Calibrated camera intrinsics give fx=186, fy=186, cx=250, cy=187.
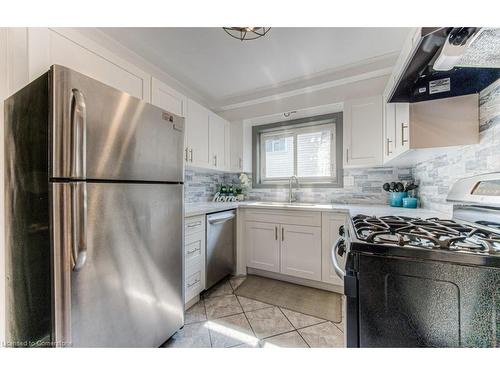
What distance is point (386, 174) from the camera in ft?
7.36

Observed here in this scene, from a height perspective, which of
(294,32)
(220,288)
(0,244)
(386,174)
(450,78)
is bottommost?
(220,288)

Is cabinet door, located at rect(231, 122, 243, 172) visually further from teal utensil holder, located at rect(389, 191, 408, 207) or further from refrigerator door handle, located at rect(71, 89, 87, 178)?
refrigerator door handle, located at rect(71, 89, 87, 178)

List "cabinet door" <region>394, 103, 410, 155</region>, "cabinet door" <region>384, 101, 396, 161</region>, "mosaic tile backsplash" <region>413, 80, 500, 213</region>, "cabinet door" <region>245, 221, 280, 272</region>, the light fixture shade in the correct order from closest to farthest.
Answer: "mosaic tile backsplash" <region>413, 80, 500, 213</region> < "cabinet door" <region>394, 103, 410, 155</region> < the light fixture shade < "cabinet door" <region>384, 101, 396, 161</region> < "cabinet door" <region>245, 221, 280, 272</region>

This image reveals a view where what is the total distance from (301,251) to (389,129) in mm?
1486

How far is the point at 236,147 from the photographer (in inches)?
111

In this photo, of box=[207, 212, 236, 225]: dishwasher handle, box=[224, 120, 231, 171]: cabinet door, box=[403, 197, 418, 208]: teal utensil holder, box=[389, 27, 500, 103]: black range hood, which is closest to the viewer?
box=[389, 27, 500, 103]: black range hood

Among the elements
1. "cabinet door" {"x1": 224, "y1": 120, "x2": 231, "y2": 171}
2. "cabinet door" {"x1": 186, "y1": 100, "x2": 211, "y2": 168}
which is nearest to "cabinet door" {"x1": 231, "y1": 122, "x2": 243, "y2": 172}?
"cabinet door" {"x1": 224, "y1": 120, "x2": 231, "y2": 171}

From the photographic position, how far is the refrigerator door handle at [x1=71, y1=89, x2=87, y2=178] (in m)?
0.77

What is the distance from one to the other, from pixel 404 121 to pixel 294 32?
1.08 m

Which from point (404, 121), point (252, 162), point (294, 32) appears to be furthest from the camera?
point (252, 162)

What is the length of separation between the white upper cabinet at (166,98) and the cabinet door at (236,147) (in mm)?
968

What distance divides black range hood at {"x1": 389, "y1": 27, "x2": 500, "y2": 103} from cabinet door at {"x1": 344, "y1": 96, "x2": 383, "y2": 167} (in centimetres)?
81
